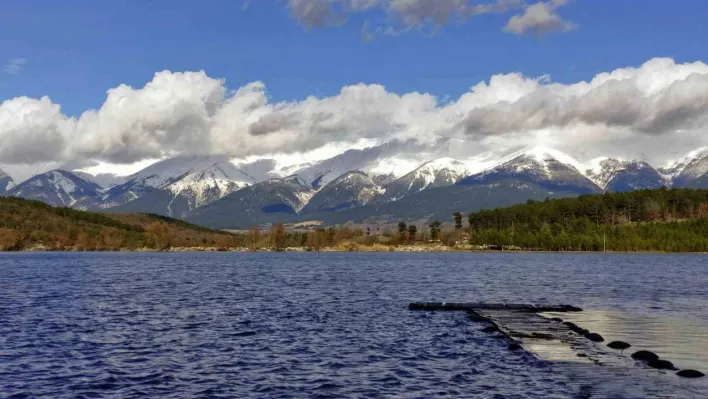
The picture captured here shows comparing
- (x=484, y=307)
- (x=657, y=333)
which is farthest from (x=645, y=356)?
(x=484, y=307)

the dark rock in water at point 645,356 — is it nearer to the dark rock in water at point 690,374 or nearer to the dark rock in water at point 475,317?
the dark rock in water at point 690,374

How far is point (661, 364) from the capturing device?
1919 inches

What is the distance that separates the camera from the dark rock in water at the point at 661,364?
4808cm

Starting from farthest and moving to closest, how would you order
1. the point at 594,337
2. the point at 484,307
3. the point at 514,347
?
the point at 484,307 < the point at 594,337 < the point at 514,347

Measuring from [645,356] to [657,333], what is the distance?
53.2 feet

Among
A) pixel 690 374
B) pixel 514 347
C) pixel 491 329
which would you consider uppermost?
pixel 690 374

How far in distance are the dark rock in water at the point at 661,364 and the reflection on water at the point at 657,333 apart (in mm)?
843

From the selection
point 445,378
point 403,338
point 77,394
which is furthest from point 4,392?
point 403,338

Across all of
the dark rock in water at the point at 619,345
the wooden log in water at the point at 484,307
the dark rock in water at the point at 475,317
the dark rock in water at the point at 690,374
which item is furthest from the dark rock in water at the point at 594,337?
the wooden log in water at the point at 484,307

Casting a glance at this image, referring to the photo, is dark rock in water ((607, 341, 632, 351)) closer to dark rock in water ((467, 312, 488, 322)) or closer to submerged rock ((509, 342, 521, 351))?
submerged rock ((509, 342, 521, 351))

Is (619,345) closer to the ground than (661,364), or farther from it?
farther from it

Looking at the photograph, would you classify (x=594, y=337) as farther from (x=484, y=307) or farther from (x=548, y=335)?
(x=484, y=307)

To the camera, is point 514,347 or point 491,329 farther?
point 491,329

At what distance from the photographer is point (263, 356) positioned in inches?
2229
